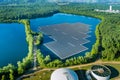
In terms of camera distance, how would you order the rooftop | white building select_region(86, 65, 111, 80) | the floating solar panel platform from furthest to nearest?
the floating solar panel platform, the rooftop, white building select_region(86, 65, 111, 80)

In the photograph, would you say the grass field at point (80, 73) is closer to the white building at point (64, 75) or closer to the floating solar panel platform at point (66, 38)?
the white building at point (64, 75)

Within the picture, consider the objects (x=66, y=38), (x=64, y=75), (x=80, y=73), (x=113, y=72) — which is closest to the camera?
(x=64, y=75)

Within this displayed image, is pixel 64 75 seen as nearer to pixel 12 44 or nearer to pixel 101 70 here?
pixel 101 70

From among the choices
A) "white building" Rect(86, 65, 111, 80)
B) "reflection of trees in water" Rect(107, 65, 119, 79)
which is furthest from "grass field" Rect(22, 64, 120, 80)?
"white building" Rect(86, 65, 111, 80)

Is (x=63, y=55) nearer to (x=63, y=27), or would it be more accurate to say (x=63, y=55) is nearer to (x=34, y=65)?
(x=34, y=65)

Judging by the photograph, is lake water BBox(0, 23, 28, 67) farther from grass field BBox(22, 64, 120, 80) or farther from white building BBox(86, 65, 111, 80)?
white building BBox(86, 65, 111, 80)

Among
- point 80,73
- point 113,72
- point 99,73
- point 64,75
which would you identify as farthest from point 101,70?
point 64,75
